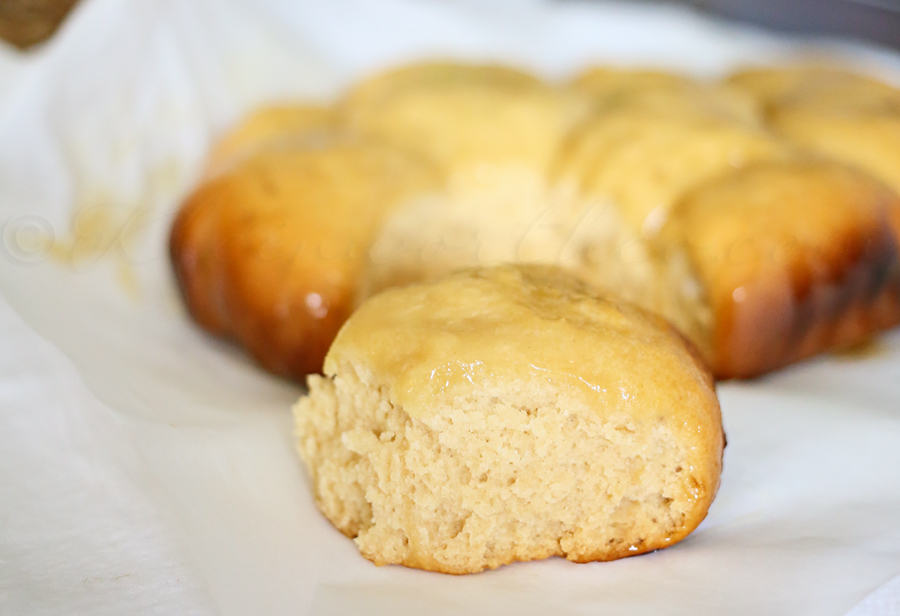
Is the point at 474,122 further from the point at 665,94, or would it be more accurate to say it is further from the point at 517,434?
the point at 517,434

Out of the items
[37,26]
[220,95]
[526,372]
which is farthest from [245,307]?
[37,26]

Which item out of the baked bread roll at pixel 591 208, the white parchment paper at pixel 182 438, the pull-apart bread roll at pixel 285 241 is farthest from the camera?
the baked bread roll at pixel 591 208

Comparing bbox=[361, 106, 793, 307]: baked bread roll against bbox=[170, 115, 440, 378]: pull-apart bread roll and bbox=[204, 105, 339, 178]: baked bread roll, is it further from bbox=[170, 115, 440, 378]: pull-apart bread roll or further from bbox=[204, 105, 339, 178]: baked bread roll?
bbox=[204, 105, 339, 178]: baked bread roll

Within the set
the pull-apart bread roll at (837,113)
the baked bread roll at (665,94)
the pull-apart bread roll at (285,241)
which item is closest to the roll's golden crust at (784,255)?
the pull-apart bread roll at (837,113)

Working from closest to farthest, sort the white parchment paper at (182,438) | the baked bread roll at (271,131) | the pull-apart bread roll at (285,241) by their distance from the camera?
the white parchment paper at (182,438), the pull-apart bread roll at (285,241), the baked bread roll at (271,131)

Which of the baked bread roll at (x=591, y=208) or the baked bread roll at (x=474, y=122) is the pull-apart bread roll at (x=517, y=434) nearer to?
the baked bread roll at (x=591, y=208)

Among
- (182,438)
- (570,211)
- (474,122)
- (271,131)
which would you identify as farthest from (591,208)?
(182,438)

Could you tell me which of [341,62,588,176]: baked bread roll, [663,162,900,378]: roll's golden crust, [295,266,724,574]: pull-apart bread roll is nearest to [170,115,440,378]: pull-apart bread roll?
[341,62,588,176]: baked bread roll
